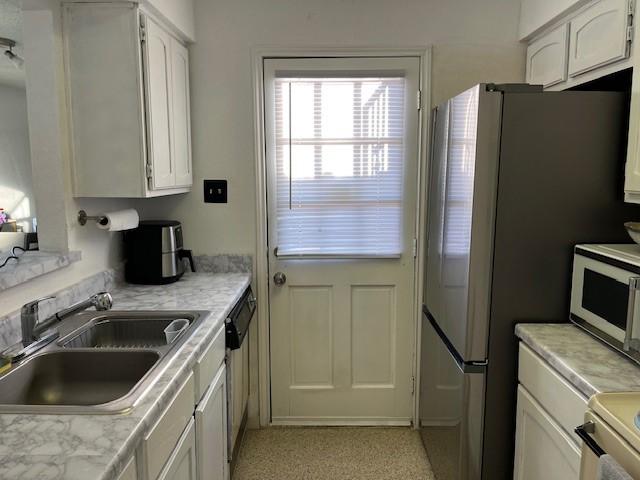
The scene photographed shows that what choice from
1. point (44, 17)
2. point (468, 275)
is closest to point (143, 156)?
point (44, 17)

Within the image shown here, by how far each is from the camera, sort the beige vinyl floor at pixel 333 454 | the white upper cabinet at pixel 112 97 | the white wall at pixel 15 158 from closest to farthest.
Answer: the white wall at pixel 15 158, the white upper cabinet at pixel 112 97, the beige vinyl floor at pixel 333 454

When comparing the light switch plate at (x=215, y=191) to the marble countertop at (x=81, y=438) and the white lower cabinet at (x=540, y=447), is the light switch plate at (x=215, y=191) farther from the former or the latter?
the white lower cabinet at (x=540, y=447)

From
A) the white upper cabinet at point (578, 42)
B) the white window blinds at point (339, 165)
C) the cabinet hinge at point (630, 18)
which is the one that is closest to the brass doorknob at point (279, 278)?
the white window blinds at point (339, 165)

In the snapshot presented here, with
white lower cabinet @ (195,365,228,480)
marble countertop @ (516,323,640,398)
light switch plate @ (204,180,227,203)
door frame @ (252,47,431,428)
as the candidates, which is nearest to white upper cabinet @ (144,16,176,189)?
light switch plate @ (204,180,227,203)

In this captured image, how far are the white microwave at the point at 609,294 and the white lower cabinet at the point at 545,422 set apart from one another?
0.21 metres

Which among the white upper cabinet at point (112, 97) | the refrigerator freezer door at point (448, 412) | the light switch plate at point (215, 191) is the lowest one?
the refrigerator freezer door at point (448, 412)

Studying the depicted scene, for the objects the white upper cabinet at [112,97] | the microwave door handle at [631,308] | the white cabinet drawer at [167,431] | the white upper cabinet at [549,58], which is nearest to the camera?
the white cabinet drawer at [167,431]

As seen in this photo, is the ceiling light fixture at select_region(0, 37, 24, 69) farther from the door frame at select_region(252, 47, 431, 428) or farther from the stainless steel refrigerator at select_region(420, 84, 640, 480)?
the stainless steel refrigerator at select_region(420, 84, 640, 480)

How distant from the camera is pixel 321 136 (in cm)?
254

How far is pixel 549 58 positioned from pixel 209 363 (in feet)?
6.39

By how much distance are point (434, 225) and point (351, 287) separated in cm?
59

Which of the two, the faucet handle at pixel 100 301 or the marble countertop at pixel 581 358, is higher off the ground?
the faucet handle at pixel 100 301

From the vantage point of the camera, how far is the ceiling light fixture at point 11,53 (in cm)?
172

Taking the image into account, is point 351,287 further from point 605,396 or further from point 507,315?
point 605,396
